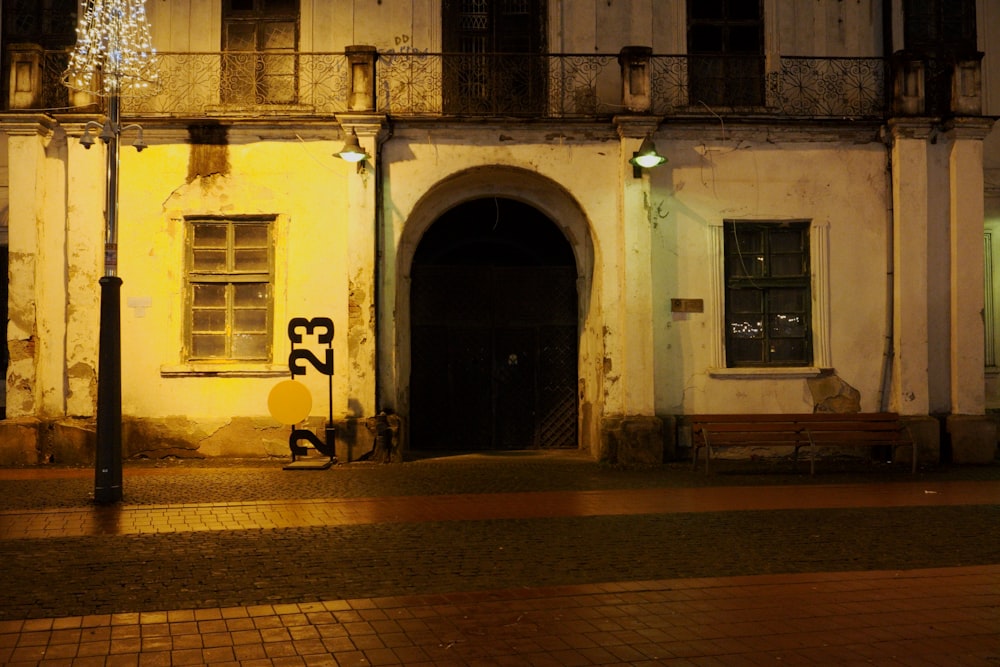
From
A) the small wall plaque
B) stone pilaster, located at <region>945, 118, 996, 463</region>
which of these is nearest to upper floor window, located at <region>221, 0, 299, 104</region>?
the small wall plaque

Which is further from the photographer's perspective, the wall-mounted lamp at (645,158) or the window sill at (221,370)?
the window sill at (221,370)

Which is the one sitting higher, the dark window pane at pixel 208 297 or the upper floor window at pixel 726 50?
the upper floor window at pixel 726 50

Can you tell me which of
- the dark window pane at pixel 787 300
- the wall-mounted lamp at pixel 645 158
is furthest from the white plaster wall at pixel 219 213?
the dark window pane at pixel 787 300

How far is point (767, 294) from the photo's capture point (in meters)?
15.5

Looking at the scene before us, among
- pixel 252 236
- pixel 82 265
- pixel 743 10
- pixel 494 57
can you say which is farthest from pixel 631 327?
pixel 82 265

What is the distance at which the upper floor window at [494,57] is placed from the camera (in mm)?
15297

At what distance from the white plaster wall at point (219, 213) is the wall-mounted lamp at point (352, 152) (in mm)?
543

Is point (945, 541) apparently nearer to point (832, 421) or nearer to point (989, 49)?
point (832, 421)

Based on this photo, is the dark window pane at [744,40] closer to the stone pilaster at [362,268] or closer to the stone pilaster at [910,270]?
the stone pilaster at [910,270]

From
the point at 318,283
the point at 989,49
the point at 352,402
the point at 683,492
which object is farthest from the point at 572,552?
the point at 989,49

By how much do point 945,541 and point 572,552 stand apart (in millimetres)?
3308

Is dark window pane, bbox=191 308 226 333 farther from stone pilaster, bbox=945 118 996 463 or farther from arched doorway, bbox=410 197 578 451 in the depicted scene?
stone pilaster, bbox=945 118 996 463

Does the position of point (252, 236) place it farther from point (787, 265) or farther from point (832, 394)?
point (832, 394)

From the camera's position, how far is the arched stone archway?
15.1m
